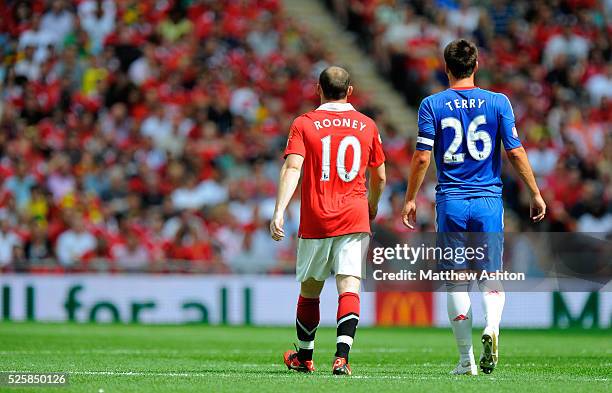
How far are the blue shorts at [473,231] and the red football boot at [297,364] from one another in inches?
49.6

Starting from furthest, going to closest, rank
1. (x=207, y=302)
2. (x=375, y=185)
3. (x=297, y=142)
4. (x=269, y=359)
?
1. (x=207, y=302)
2. (x=269, y=359)
3. (x=375, y=185)
4. (x=297, y=142)

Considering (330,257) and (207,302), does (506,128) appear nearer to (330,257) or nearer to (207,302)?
(330,257)

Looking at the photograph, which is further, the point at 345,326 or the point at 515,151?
the point at 515,151

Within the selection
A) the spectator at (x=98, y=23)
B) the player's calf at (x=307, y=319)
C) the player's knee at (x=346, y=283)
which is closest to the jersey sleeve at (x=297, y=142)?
the player's knee at (x=346, y=283)

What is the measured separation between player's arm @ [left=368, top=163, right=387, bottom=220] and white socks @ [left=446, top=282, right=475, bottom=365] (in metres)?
0.81

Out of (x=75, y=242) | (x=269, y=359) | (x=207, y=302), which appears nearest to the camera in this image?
(x=269, y=359)

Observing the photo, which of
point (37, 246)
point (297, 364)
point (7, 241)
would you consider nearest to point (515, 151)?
point (297, 364)

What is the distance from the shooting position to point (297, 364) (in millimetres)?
9742

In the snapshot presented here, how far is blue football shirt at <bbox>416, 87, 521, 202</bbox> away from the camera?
30.5ft

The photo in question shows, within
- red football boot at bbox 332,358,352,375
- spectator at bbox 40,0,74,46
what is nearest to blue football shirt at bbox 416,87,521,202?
red football boot at bbox 332,358,352,375

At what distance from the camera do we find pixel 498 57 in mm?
25203

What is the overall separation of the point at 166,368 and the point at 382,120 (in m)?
14.2

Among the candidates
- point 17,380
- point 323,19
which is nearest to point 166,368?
point 17,380

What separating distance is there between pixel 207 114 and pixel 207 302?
4338 millimetres
